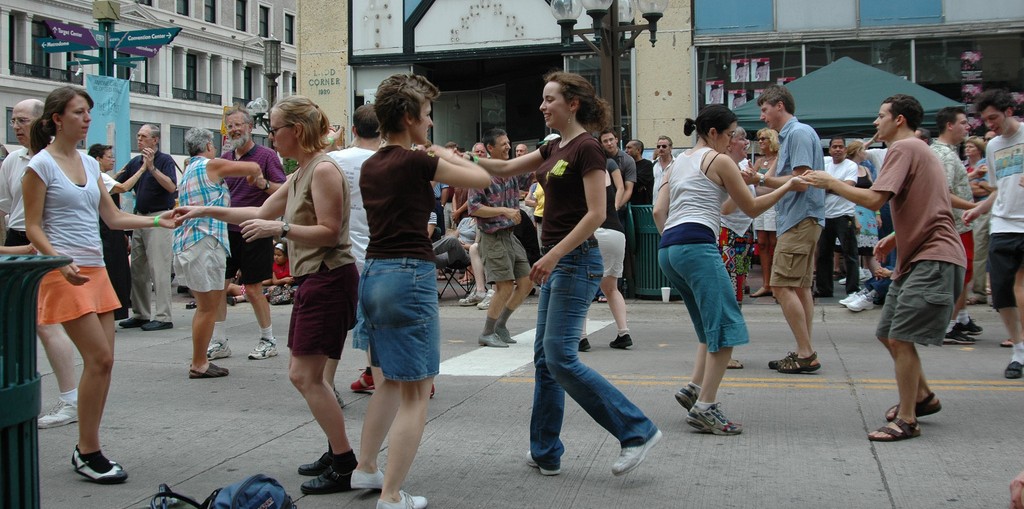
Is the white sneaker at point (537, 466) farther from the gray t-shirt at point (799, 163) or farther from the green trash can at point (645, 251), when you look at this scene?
the green trash can at point (645, 251)

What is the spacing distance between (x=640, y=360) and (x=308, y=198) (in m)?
4.32

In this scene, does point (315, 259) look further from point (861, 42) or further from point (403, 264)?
point (861, 42)

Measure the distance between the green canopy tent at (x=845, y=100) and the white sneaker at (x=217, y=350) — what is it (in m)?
7.66

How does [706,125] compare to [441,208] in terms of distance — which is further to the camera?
[441,208]

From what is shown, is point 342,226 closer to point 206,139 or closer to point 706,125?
point 706,125

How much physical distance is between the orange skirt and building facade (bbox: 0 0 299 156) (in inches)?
1883

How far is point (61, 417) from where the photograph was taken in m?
6.17

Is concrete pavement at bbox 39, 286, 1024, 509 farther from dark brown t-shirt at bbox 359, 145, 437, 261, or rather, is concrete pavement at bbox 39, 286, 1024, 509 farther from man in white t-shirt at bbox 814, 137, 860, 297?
man in white t-shirt at bbox 814, 137, 860, 297

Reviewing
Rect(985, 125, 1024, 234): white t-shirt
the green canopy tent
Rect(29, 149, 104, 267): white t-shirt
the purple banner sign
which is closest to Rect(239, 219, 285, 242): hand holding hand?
Rect(29, 149, 104, 267): white t-shirt

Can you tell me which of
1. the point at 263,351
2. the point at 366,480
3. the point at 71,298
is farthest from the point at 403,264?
the point at 263,351

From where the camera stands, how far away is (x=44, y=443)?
19.0ft

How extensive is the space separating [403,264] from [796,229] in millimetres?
4239

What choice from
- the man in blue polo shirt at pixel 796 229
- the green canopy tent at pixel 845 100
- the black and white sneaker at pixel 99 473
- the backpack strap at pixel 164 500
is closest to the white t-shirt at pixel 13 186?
the black and white sneaker at pixel 99 473

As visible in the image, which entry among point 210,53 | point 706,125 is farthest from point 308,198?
point 210,53
